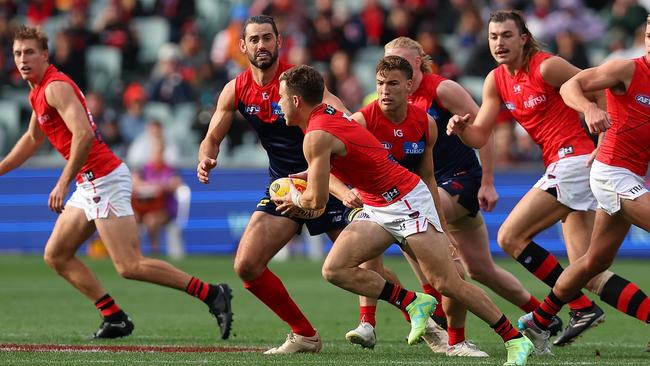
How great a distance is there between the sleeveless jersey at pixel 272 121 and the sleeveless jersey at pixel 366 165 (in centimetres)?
122

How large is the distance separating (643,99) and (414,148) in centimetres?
166

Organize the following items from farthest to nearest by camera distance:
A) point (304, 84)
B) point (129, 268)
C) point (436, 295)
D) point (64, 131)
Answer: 1. point (64, 131)
2. point (129, 268)
3. point (436, 295)
4. point (304, 84)

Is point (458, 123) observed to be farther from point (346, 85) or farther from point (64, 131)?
point (346, 85)

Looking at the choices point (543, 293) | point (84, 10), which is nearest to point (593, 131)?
point (543, 293)

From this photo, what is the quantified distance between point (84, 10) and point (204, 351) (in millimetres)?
17083

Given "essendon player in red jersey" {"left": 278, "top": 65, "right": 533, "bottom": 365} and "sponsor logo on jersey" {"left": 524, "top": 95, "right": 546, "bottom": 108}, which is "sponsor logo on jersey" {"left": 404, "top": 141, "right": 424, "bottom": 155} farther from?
"sponsor logo on jersey" {"left": 524, "top": 95, "right": 546, "bottom": 108}

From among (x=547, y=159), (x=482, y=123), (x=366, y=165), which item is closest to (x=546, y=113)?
(x=547, y=159)

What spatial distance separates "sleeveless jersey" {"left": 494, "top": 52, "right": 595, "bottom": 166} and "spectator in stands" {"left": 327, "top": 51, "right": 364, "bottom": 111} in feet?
36.2

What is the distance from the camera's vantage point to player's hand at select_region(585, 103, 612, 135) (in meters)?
8.21

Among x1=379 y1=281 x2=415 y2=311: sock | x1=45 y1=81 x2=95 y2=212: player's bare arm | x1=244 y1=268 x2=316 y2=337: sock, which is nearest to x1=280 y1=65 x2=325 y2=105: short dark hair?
x1=379 y1=281 x2=415 y2=311: sock

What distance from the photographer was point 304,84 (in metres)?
8.35

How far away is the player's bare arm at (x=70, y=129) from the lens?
10.3 metres

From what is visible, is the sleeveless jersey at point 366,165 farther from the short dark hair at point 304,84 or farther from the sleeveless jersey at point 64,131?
the sleeveless jersey at point 64,131

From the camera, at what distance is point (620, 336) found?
414 inches
